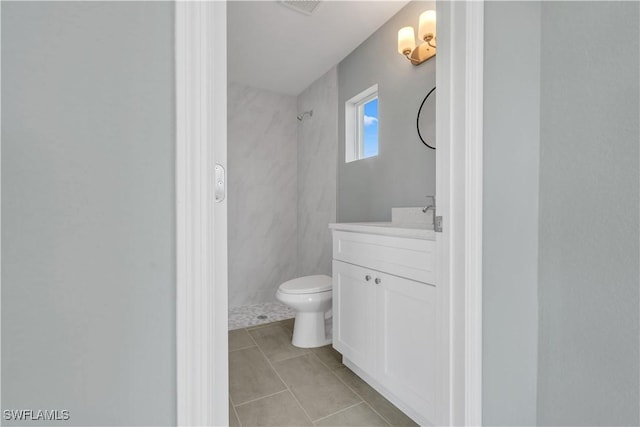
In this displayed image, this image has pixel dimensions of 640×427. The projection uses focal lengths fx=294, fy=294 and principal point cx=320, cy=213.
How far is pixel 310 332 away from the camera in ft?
7.18

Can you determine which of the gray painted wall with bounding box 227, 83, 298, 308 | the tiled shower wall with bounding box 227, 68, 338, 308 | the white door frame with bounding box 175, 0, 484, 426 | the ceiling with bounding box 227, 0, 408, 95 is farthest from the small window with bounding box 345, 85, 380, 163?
Answer: the white door frame with bounding box 175, 0, 484, 426

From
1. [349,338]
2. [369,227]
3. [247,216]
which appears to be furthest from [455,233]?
[247,216]

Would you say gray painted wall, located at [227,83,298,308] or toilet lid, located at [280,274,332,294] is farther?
gray painted wall, located at [227,83,298,308]

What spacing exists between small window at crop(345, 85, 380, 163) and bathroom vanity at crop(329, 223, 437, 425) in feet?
3.43

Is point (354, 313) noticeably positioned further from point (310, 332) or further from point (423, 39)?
point (423, 39)

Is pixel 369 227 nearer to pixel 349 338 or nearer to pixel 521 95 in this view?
pixel 349 338

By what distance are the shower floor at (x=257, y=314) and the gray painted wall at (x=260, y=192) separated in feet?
0.35

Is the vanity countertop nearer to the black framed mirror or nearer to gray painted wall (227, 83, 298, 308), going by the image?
the black framed mirror

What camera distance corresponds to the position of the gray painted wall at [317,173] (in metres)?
2.84

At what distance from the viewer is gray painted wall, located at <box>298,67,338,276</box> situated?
284 centimetres

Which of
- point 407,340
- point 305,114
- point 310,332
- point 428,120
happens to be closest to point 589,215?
point 407,340

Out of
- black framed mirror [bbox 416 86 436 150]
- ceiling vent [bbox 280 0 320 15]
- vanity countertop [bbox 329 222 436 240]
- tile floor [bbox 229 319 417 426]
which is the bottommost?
tile floor [bbox 229 319 417 426]

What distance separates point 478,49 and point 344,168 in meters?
1.80

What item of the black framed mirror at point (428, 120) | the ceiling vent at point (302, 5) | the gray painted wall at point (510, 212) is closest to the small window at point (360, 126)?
the black framed mirror at point (428, 120)
